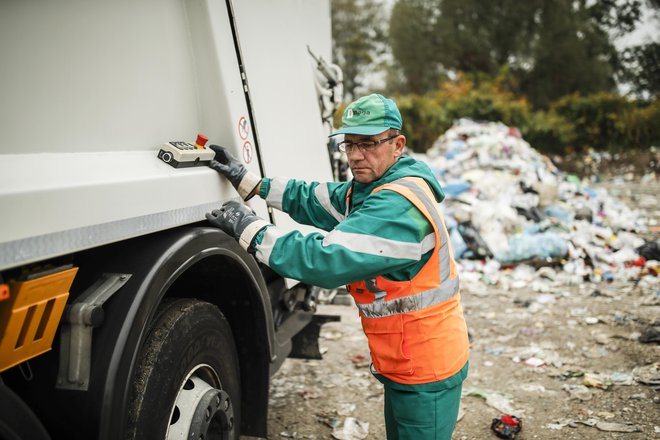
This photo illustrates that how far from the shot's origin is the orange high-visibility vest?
1.95 m

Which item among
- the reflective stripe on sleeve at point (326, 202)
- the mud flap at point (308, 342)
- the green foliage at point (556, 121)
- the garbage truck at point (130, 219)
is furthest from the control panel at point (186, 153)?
the green foliage at point (556, 121)

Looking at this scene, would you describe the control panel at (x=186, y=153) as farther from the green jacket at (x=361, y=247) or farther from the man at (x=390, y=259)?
the green jacket at (x=361, y=247)

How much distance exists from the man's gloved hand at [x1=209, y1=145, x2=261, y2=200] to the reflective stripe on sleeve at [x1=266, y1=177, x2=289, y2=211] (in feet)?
0.51

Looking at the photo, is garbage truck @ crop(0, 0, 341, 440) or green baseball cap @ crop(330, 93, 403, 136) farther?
Result: green baseball cap @ crop(330, 93, 403, 136)

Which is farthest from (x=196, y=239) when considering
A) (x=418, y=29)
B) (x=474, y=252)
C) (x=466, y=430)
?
(x=418, y=29)

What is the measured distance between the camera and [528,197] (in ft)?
27.0

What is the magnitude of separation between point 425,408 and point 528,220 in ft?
21.0

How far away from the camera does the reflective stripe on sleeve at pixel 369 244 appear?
1773 millimetres

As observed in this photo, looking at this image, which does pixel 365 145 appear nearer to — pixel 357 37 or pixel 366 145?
pixel 366 145

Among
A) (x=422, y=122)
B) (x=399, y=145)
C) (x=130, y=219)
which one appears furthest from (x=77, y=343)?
(x=422, y=122)

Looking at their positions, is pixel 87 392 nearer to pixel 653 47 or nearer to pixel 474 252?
pixel 474 252

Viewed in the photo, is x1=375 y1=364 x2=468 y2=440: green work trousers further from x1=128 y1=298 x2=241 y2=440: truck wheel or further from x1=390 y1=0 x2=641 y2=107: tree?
x1=390 y1=0 x2=641 y2=107: tree

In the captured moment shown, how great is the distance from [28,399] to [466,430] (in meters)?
2.54

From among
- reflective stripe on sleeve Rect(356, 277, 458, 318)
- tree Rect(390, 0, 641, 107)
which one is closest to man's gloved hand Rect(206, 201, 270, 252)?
reflective stripe on sleeve Rect(356, 277, 458, 318)
